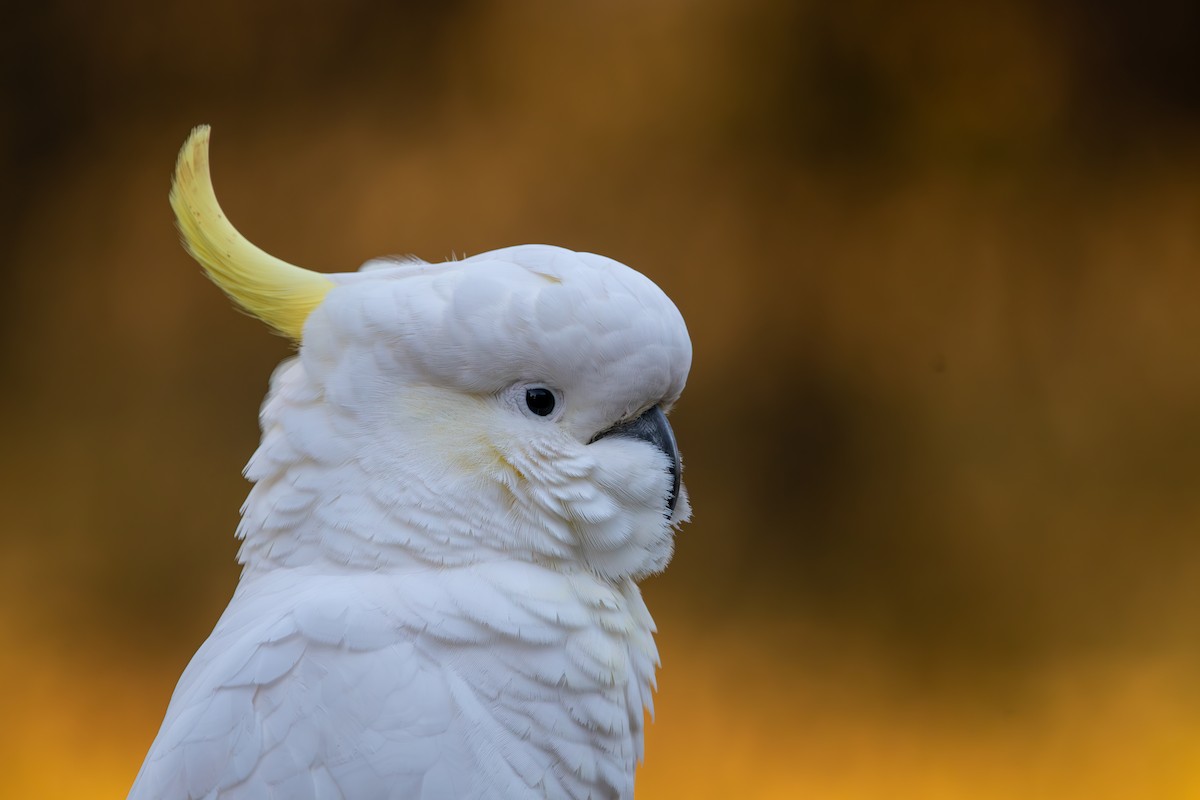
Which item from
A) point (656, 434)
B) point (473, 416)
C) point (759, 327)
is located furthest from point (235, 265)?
point (759, 327)

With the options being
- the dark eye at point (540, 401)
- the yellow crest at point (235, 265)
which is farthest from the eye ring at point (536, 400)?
the yellow crest at point (235, 265)

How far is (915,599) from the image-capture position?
2.60 m

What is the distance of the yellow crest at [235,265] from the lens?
1.11m

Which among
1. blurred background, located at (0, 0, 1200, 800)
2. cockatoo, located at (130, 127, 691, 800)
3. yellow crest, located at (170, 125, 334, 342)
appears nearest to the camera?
cockatoo, located at (130, 127, 691, 800)

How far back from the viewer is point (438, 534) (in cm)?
103

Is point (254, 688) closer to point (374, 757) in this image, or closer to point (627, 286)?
point (374, 757)

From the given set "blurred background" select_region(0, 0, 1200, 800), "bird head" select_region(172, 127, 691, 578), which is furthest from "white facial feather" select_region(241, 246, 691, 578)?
"blurred background" select_region(0, 0, 1200, 800)

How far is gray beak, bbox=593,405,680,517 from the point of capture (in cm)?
111

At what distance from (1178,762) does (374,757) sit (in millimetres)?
2449

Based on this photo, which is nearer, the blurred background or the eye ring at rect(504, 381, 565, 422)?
the eye ring at rect(504, 381, 565, 422)

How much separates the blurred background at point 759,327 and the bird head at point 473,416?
4.72ft

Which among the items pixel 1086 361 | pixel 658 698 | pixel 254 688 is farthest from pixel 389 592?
pixel 1086 361

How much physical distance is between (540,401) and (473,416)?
0.08 meters

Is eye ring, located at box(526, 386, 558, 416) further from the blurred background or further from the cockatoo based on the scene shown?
the blurred background
